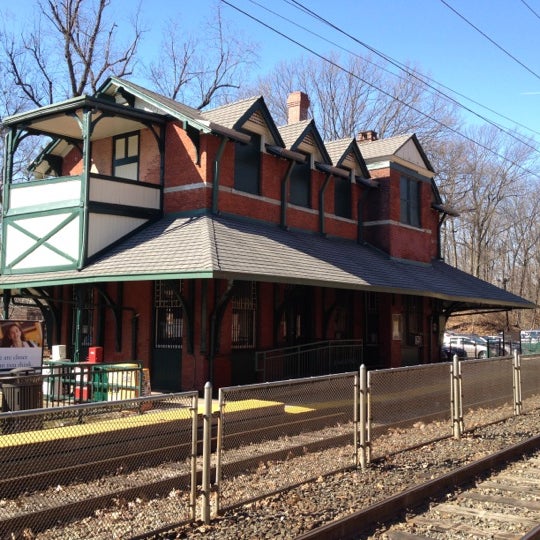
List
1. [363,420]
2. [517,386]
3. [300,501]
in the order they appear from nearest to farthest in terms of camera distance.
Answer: [300,501] < [363,420] < [517,386]

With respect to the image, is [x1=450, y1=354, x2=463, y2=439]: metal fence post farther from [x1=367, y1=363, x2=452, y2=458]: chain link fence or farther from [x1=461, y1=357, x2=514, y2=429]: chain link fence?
[x1=461, y1=357, x2=514, y2=429]: chain link fence

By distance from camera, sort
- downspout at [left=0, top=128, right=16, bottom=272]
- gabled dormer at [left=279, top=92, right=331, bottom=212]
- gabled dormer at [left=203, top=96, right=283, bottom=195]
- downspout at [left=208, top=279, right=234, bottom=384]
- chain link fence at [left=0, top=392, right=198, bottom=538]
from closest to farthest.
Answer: chain link fence at [left=0, top=392, right=198, bottom=538], downspout at [left=208, top=279, right=234, bottom=384], downspout at [left=0, top=128, right=16, bottom=272], gabled dormer at [left=203, top=96, right=283, bottom=195], gabled dormer at [left=279, top=92, right=331, bottom=212]

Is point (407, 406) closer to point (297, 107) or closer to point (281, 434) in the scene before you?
point (281, 434)

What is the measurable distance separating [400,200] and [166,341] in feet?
33.7

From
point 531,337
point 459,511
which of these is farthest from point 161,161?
point 531,337

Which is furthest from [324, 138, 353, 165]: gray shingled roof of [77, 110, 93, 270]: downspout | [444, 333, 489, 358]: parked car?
[444, 333, 489, 358]: parked car

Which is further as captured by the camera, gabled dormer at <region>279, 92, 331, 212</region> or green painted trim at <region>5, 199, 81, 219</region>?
gabled dormer at <region>279, 92, 331, 212</region>

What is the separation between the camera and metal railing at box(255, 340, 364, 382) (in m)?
15.3

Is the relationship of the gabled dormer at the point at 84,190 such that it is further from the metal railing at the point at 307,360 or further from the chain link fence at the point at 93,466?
the chain link fence at the point at 93,466

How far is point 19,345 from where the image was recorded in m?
11.2

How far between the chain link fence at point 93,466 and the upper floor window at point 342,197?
12669 mm

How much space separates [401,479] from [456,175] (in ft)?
138

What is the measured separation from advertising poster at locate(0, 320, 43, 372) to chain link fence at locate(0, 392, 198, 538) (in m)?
2.59

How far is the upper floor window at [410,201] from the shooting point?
2166 centimetres
